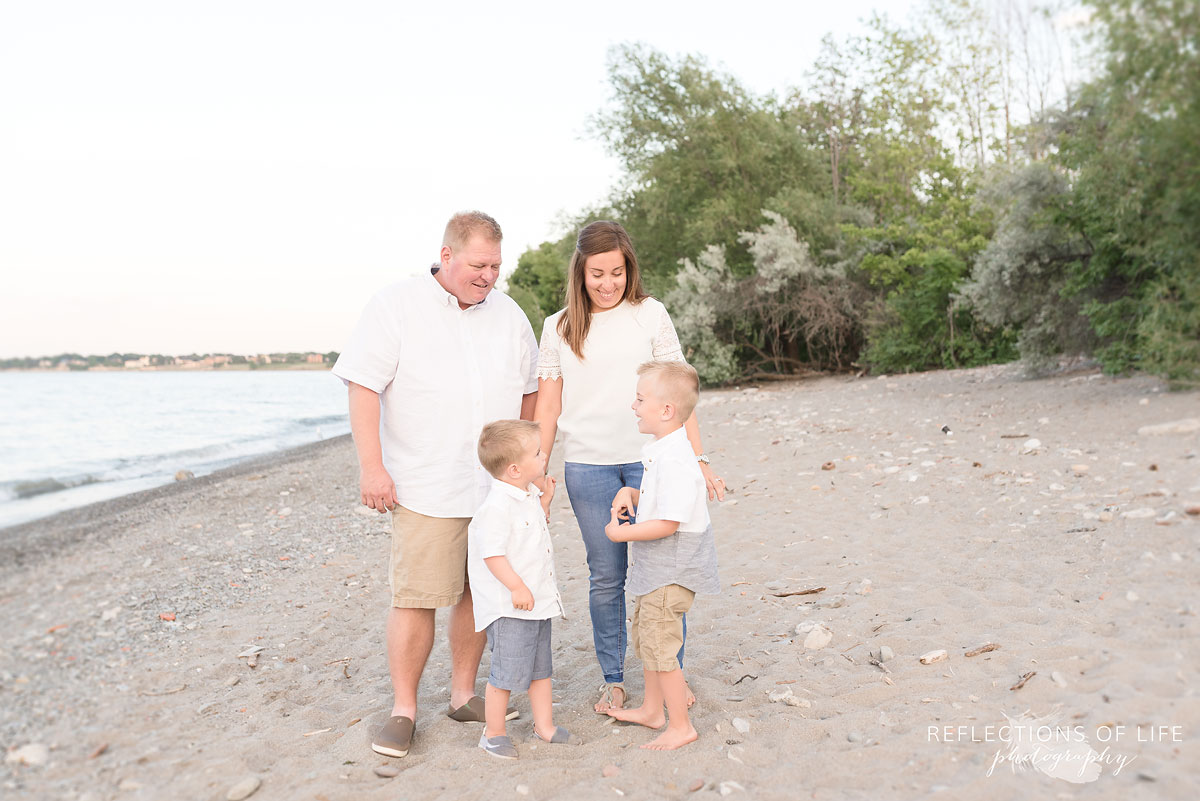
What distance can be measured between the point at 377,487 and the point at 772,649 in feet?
7.28

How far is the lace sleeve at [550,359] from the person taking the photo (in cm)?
363

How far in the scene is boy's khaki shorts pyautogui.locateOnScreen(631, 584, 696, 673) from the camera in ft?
10.5

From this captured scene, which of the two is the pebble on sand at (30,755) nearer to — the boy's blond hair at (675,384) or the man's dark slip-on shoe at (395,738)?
the man's dark slip-on shoe at (395,738)

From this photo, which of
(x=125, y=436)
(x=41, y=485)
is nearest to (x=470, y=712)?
(x=41, y=485)

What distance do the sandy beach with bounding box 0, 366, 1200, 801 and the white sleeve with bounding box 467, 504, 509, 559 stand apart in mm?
855

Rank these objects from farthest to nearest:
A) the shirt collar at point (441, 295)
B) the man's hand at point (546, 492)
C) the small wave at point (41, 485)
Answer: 1. the small wave at point (41, 485)
2. the shirt collar at point (441, 295)
3. the man's hand at point (546, 492)

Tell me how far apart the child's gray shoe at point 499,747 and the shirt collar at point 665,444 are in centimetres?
129

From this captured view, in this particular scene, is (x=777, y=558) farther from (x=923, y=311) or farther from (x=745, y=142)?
(x=745, y=142)

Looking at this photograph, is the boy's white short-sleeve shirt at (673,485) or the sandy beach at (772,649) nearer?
the sandy beach at (772,649)

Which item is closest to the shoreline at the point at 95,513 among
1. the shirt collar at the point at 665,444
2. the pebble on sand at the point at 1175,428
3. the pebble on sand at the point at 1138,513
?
the shirt collar at the point at 665,444

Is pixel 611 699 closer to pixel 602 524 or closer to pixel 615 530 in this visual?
pixel 602 524

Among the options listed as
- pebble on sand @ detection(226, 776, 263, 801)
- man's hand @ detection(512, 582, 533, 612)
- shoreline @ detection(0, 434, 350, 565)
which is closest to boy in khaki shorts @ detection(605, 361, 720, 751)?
man's hand @ detection(512, 582, 533, 612)

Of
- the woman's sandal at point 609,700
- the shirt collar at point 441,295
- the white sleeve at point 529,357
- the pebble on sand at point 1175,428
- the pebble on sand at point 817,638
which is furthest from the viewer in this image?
the pebble on sand at point 1175,428

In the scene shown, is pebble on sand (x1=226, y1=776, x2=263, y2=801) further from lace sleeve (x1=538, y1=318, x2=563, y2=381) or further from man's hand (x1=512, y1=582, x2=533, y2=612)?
lace sleeve (x1=538, y1=318, x2=563, y2=381)
